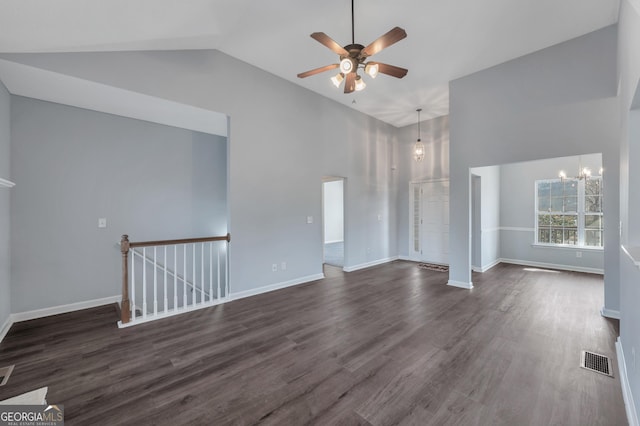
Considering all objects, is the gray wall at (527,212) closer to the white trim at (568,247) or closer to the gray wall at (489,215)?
the white trim at (568,247)

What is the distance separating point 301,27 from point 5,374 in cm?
451

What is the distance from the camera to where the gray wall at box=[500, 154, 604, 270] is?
18.7ft

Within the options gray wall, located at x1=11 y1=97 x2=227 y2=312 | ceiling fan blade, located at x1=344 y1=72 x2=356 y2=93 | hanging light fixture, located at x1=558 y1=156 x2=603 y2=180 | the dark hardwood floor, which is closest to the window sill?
hanging light fixture, located at x1=558 y1=156 x2=603 y2=180

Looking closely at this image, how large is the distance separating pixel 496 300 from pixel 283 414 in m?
3.59

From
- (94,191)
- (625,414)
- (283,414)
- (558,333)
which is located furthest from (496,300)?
(94,191)

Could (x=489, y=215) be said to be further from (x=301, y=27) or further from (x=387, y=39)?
(x=301, y=27)

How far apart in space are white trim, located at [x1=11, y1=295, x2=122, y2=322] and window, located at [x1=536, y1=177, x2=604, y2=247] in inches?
338

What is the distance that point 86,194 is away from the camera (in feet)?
12.2

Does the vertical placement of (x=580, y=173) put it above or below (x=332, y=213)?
above

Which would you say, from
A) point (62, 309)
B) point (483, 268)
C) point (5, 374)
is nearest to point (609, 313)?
point (483, 268)

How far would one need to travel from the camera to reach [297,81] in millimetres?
4758

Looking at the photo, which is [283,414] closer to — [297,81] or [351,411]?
[351,411]

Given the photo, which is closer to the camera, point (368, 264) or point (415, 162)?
point (368, 264)

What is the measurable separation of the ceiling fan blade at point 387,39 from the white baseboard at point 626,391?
3068 mm
